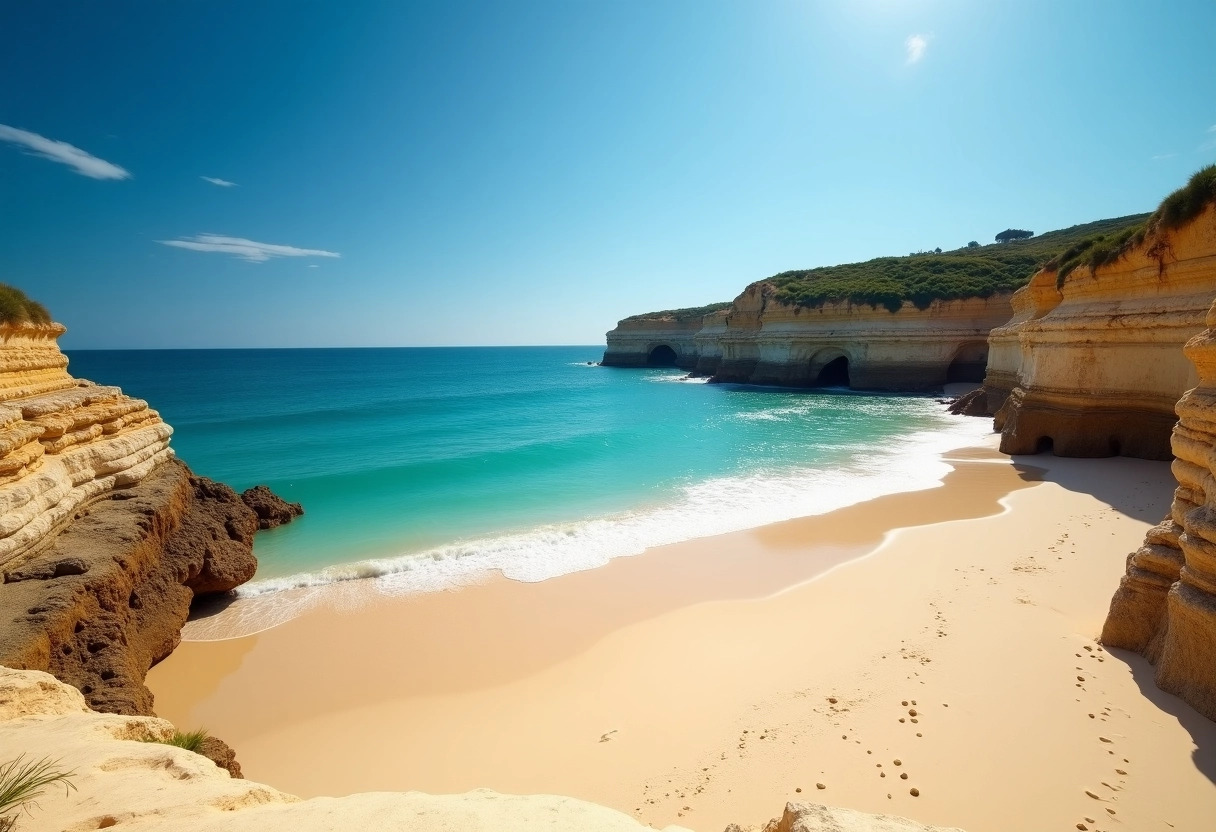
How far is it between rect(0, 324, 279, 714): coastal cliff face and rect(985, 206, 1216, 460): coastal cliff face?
15.9m

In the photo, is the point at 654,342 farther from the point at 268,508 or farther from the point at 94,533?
the point at 94,533

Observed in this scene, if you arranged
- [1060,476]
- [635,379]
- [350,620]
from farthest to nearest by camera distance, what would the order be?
1. [635,379]
2. [1060,476]
3. [350,620]

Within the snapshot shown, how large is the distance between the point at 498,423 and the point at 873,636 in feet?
70.1

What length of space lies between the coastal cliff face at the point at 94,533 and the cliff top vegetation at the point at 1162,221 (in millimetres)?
16159

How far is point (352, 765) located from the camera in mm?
4168

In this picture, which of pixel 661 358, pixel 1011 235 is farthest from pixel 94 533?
pixel 1011 235

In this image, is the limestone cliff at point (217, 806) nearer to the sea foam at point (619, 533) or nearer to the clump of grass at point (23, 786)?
the clump of grass at point (23, 786)

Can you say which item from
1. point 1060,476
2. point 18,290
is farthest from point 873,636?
point 18,290

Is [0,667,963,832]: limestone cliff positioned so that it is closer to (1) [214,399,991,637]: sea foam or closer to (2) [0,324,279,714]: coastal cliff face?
(2) [0,324,279,714]: coastal cliff face

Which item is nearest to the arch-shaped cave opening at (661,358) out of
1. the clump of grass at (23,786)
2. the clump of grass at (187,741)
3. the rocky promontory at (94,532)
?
the rocky promontory at (94,532)

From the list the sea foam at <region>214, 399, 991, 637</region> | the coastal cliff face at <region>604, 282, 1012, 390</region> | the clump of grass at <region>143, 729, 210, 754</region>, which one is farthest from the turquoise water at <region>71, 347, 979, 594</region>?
the clump of grass at <region>143, 729, 210, 754</region>

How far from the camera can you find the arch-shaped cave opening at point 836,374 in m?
38.1

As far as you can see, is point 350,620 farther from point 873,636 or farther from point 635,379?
point 635,379

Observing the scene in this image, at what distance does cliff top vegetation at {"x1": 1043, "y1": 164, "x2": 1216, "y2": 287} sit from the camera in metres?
9.12
